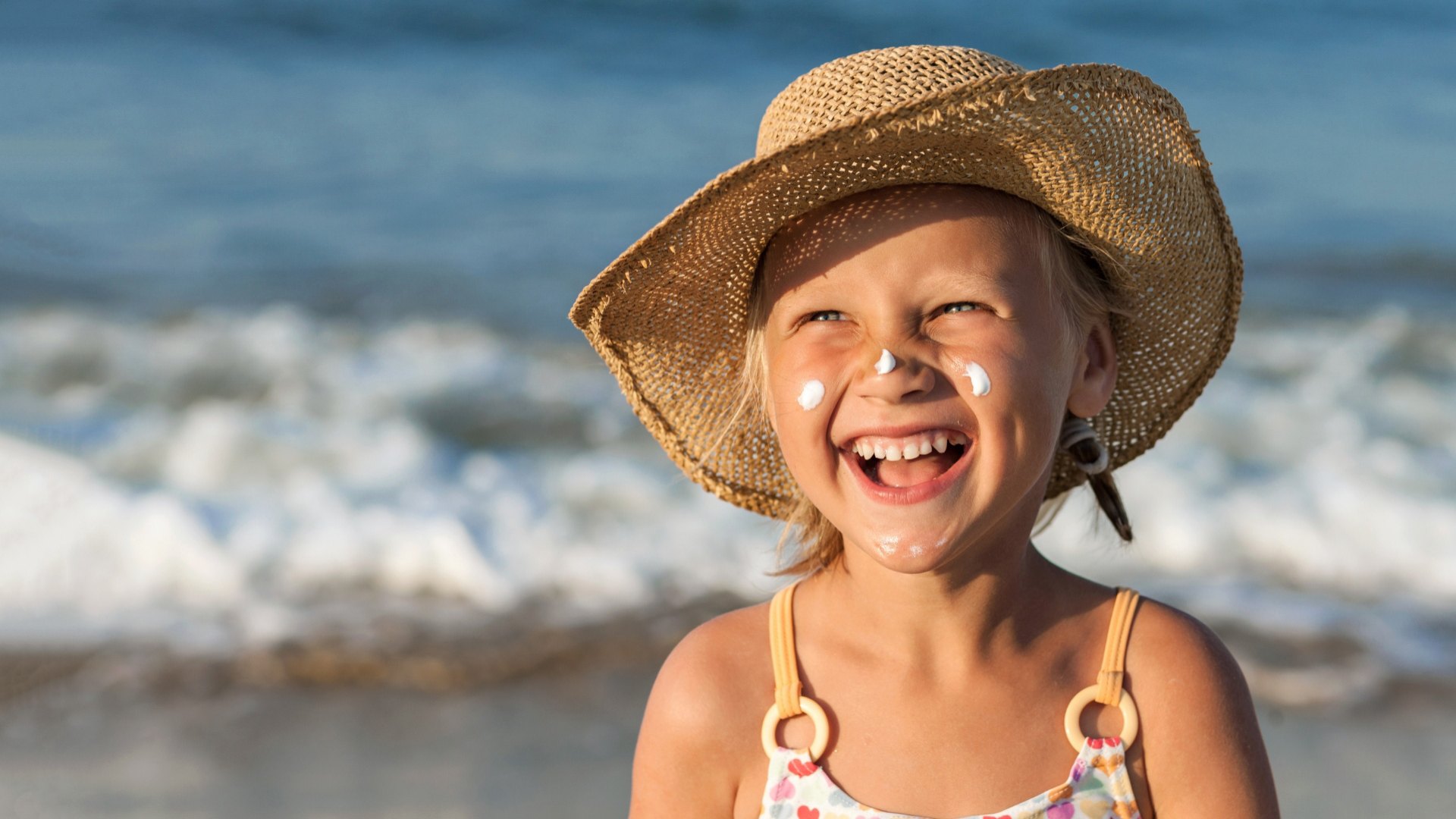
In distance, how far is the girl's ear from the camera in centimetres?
204

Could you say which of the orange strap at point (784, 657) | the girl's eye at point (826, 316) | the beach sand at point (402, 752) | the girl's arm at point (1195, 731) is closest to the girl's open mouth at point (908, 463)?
the girl's eye at point (826, 316)

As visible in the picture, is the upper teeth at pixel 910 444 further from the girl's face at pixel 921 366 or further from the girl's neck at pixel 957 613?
the girl's neck at pixel 957 613

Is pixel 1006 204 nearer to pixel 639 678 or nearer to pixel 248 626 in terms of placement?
pixel 639 678

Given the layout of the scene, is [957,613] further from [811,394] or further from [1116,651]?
[811,394]

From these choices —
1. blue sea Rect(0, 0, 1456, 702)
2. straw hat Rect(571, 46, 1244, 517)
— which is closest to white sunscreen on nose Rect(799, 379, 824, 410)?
straw hat Rect(571, 46, 1244, 517)

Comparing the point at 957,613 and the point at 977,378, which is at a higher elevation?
the point at 977,378

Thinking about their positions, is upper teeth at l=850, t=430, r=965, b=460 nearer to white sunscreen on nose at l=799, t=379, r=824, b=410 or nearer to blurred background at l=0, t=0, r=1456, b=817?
white sunscreen on nose at l=799, t=379, r=824, b=410

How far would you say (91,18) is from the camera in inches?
350

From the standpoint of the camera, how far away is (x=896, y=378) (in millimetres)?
1778

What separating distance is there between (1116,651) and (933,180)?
Result: 681 millimetres

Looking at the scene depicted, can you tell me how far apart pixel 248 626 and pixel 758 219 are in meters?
2.96

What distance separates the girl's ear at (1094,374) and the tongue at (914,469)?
10.3 inches

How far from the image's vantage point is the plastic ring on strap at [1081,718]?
1.92m

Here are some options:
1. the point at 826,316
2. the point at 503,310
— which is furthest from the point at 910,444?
the point at 503,310
